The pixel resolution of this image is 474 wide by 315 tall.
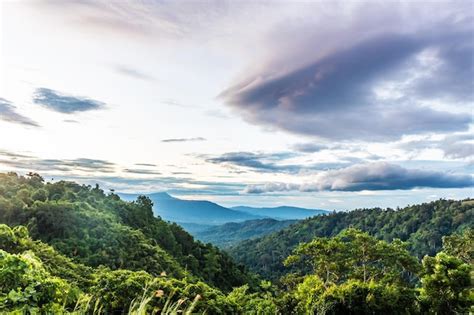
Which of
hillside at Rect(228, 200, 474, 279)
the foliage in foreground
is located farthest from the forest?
hillside at Rect(228, 200, 474, 279)

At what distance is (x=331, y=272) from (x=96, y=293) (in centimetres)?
1535

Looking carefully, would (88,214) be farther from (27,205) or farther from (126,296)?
(126,296)

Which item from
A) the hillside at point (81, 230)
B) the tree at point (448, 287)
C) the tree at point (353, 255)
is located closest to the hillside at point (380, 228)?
the hillside at point (81, 230)

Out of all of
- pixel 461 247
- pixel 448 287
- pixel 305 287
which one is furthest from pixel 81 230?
pixel 461 247

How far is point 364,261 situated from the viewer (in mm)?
A: 24078

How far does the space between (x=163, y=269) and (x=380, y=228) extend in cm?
9223

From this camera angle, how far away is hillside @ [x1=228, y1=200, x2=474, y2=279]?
307 feet

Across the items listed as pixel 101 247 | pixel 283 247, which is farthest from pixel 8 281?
pixel 283 247

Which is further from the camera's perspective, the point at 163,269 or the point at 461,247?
the point at 163,269

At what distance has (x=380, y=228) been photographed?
112 meters

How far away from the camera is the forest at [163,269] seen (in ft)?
17.6

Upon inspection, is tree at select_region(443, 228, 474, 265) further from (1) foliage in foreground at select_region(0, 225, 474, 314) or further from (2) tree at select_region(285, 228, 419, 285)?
(2) tree at select_region(285, 228, 419, 285)

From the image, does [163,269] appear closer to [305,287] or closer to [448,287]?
[305,287]

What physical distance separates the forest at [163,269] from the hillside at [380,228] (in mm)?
51511
